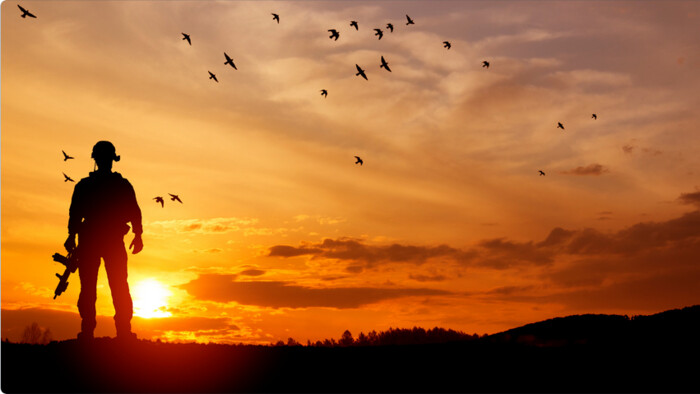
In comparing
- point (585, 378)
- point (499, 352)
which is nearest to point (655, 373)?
point (585, 378)

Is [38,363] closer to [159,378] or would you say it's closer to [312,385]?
[159,378]

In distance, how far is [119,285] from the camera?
59.0ft

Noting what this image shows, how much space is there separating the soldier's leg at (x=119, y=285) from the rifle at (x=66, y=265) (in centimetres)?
99

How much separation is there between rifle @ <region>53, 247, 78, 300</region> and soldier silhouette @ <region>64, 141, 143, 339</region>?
21 cm

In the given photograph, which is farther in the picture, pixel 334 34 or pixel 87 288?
pixel 334 34

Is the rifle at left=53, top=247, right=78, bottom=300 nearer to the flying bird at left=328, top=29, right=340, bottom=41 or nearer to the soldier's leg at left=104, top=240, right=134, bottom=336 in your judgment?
the soldier's leg at left=104, top=240, right=134, bottom=336

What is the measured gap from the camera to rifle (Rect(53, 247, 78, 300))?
1820 cm

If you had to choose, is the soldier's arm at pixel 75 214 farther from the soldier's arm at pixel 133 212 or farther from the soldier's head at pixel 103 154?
the soldier's arm at pixel 133 212

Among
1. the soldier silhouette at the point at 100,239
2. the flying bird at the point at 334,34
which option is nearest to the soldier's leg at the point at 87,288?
the soldier silhouette at the point at 100,239

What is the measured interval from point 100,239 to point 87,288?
1335 mm

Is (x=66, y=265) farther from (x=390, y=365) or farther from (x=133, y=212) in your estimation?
(x=390, y=365)

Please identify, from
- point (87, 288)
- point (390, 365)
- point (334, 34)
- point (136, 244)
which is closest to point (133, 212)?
point (136, 244)

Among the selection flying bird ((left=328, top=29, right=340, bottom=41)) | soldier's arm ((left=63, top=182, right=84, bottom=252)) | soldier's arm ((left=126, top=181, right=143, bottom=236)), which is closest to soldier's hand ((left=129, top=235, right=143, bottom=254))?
soldier's arm ((left=126, top=181, right=143, bottom=236))

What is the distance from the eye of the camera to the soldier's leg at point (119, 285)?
704 inches
